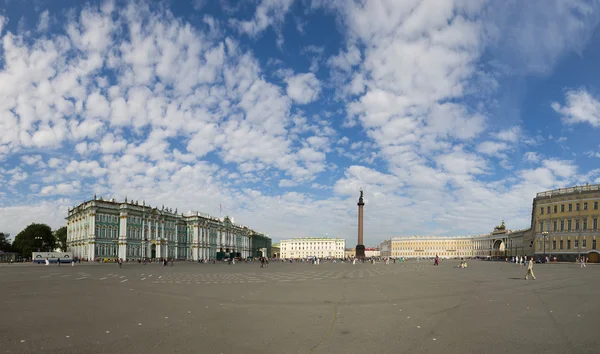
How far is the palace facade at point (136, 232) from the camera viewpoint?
9381 cm

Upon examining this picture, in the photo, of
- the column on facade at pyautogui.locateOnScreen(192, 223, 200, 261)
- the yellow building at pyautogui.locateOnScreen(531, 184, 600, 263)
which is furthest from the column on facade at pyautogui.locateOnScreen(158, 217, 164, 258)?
the yellow building at pyautogui.locateOnScreen(531, 184, 600, 263)

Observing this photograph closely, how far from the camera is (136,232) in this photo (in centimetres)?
10219

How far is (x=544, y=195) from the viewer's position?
304 ft

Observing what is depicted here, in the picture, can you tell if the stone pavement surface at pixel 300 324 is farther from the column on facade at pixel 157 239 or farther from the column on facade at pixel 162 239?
the column on facade at pixel 162 239

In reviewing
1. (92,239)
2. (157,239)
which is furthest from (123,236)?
(157,239)

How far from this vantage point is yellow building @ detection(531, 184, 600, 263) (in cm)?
8262

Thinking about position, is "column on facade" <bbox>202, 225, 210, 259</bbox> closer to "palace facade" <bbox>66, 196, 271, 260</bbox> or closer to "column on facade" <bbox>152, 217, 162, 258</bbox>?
"palace facade" <bbox>66, 196, 271, 260</bbox>

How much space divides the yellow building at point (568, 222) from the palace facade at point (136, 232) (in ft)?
208

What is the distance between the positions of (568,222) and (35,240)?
410ft

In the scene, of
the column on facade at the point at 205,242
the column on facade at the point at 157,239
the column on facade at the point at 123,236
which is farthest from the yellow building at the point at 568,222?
the column on facade at the point at 205,242

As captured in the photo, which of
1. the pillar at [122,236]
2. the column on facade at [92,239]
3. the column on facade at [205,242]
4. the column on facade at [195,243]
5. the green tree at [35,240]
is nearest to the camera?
the column on facade at [92,239]

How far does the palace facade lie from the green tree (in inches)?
369

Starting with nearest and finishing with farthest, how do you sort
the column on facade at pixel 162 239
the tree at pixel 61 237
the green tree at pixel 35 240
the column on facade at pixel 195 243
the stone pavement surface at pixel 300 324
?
the stone pavement surface at pixel 300 324, the column on facade at pixel 162 239, the green tree at pixel 35 240, the column on facade at pixel 195 243, the tree at pixel 61 237

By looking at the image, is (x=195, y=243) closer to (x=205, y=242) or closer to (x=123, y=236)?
(x=205, y=242)
